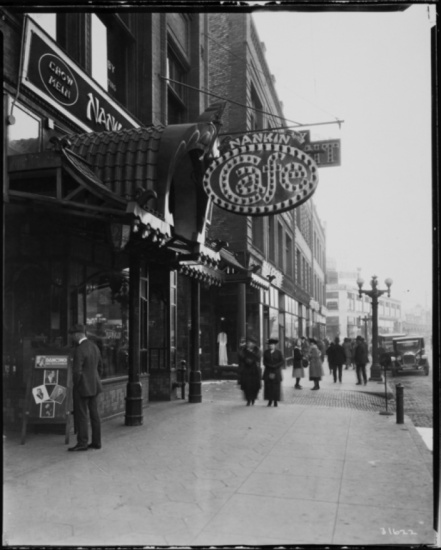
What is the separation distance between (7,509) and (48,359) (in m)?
3.05

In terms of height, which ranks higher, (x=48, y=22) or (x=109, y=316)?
(x=48, y=22)

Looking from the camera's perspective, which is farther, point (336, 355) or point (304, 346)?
point (336, 355)

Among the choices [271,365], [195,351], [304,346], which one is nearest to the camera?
[271,365]

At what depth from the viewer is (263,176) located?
230 inches

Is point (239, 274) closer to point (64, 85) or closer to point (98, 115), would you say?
point (64, 85)

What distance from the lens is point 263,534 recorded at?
4852mm

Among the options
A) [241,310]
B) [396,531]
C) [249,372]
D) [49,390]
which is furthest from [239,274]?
[396,531]

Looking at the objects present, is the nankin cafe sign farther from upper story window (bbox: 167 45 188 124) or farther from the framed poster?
the framed poster

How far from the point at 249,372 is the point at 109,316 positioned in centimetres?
345

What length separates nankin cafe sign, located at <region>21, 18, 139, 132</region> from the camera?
7961 mm

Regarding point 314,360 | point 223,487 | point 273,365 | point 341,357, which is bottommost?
point 223,487

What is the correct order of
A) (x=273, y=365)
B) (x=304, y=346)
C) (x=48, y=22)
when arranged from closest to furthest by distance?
(x=273, y=365) → (x=304, y=346) → (x=48, y=22)

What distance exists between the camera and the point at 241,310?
748 centimetres

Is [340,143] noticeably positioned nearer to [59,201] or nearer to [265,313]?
[265,313]
